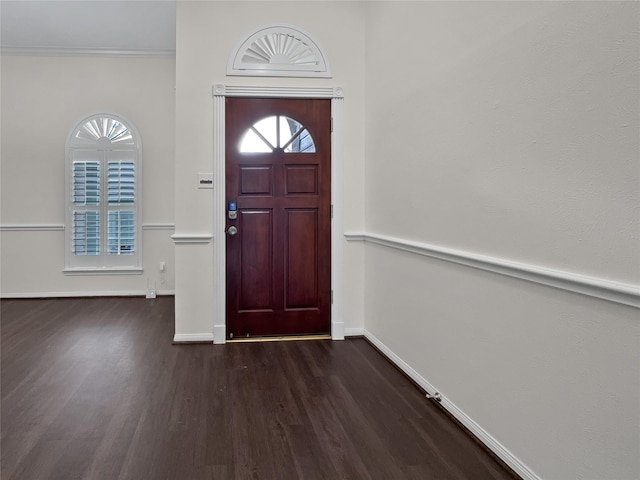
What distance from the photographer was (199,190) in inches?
141

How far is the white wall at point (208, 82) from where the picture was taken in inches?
139

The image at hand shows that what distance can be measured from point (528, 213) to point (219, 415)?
5.69 ft

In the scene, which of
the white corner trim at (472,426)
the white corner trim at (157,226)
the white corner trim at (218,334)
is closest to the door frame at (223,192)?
the white corner trim at (218,334)

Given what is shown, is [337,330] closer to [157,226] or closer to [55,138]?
[157,226]

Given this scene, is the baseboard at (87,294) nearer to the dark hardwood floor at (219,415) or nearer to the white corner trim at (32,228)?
the white corner trim at (32,228)

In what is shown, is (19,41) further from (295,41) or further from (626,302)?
(626,302)

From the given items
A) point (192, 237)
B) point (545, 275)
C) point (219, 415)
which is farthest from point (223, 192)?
point (545, 275)

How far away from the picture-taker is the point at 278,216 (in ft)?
12.1

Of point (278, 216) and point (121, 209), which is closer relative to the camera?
point (278, 216)

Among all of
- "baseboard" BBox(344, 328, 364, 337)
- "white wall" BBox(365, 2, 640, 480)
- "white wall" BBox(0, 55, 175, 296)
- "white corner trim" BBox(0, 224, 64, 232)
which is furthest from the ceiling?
"baseboard" BBox(344, 328, 364, 337)

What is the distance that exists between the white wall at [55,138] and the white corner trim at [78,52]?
1.9 inches

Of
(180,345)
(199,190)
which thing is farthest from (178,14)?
(180,345)

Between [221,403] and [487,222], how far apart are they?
1.65 m

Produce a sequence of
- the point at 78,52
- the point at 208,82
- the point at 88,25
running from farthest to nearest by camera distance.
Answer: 1. the point at 78,52
2. the point at 88,25
3. the point at 208,82
